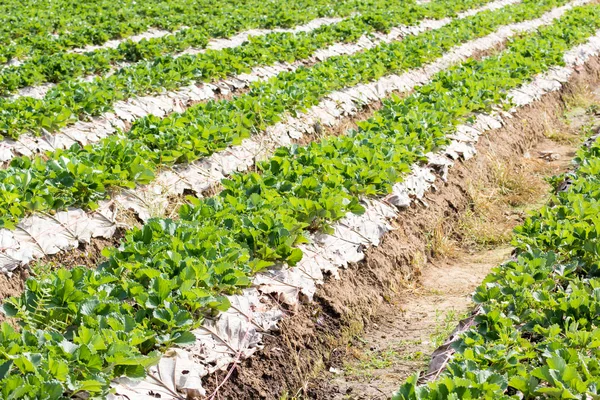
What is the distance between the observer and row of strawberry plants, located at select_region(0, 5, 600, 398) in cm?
358

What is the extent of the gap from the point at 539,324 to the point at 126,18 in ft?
45.4

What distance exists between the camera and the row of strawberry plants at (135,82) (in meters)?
8.07

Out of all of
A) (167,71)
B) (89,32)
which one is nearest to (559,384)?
(167,71)

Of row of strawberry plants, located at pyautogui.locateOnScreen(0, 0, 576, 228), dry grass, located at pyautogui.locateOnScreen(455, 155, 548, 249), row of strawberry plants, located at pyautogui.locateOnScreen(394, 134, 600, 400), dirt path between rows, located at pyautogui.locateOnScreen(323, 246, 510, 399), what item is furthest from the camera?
dry grass, located at pyautogui.locateOnScreen(455, 155, 548, 249)

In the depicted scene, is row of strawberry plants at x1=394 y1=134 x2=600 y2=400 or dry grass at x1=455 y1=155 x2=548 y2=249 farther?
dry grass at x1=455 y1=155 x2=548 y2=249

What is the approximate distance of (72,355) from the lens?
11.7 feet

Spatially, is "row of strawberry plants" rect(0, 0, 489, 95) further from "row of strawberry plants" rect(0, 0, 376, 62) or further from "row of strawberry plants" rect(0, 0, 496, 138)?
"row of strawberry plants" rect(0, 0, 376, 62)

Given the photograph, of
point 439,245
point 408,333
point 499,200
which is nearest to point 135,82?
point 439,245

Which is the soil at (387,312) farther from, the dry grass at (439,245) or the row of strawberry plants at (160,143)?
the row of strawberry plants at (160,143)

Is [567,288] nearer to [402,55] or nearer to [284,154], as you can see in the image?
[284,154]

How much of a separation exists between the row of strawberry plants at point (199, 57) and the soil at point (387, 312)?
184 inches

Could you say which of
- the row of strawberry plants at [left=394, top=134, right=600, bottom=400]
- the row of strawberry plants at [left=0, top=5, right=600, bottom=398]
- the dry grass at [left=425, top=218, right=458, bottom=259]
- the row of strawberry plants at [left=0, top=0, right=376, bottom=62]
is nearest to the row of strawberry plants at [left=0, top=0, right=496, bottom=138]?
the row of strawberry plants at [left=0, top=0, right=376, bottom=62]

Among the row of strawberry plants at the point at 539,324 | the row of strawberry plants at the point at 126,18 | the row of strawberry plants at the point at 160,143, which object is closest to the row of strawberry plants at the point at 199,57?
the row of strawberry plants at the point at 126,18

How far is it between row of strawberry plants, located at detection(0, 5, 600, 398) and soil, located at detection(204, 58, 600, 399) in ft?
1.54
